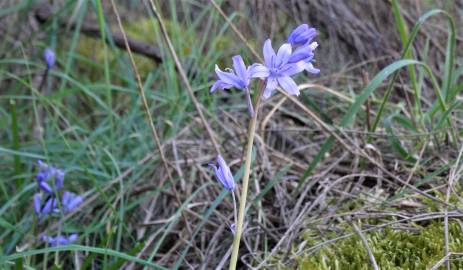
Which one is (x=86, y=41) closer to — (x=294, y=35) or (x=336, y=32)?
(x=336, y=32)

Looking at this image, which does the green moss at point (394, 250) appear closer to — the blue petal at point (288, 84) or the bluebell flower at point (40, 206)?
the blue petal at point (288, 84)

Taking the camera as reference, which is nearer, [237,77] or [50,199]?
[237,77]

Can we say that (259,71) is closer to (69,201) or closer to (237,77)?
(237,77)

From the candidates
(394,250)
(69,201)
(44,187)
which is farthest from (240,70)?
(69,201)

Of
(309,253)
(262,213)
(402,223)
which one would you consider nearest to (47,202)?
(262,213)

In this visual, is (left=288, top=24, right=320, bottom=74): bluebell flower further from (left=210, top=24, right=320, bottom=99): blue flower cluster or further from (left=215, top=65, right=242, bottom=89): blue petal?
(left=215, top=65, right=242, bottom=89): blue petal
